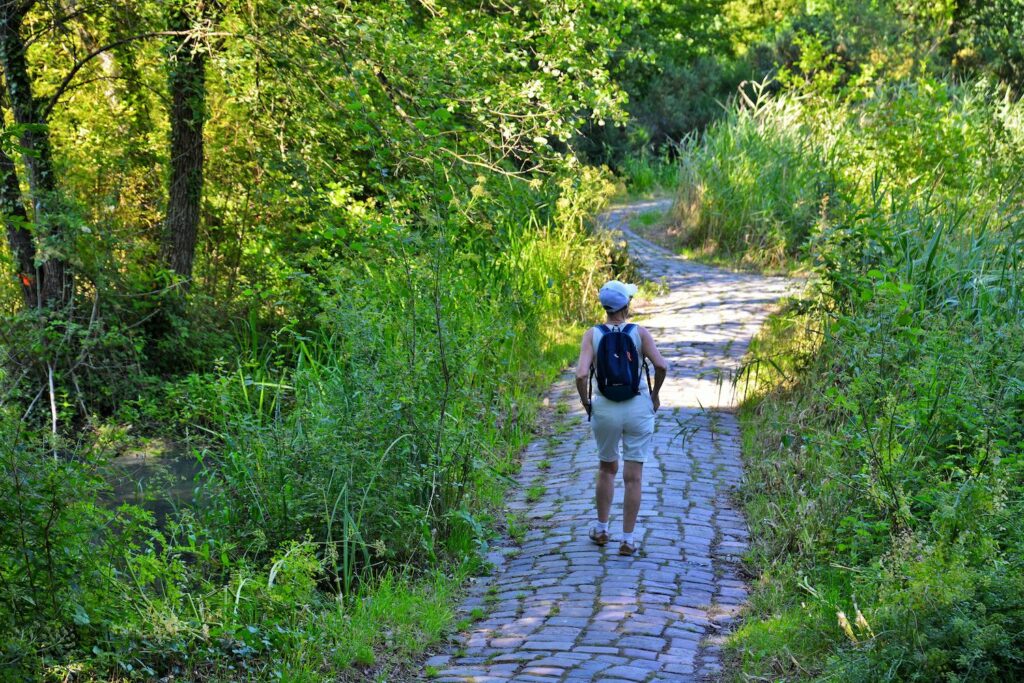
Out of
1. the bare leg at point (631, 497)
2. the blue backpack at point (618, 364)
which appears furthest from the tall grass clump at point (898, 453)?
the blue backpack at point (618, 364)

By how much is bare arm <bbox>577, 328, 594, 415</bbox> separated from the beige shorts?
0.12 meters

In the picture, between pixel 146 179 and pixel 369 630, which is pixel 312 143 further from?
pixel 369 630

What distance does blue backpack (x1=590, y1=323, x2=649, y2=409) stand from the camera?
274 inches

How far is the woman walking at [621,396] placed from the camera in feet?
22.9

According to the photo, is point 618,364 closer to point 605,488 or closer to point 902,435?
point 605,488

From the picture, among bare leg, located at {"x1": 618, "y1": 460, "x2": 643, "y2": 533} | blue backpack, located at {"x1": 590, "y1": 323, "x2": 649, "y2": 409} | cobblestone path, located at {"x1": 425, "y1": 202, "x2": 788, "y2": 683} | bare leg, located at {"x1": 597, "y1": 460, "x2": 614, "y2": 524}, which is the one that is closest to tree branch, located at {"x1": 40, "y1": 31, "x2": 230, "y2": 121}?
cobblestone path, located at {"x1": 425, "y1": 202, "x2": 788, "y2": 683}

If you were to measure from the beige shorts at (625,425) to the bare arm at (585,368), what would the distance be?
0.12 meters

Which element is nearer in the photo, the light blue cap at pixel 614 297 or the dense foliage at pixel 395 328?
the dense foliage at pixel 395 328

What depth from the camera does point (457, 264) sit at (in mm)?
9492

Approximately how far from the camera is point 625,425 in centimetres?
704

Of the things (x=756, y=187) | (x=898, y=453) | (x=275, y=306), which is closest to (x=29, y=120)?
(x=275, y=306)

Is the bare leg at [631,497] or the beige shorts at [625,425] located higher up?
the beige shorts at [625,425]

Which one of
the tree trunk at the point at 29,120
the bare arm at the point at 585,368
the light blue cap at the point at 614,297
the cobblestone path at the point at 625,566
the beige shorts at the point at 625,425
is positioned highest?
the tree trunk at the point at 29,120

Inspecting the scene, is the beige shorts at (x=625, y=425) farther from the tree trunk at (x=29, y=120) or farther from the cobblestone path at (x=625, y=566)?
the tree trunk at (x=29, y=120)
